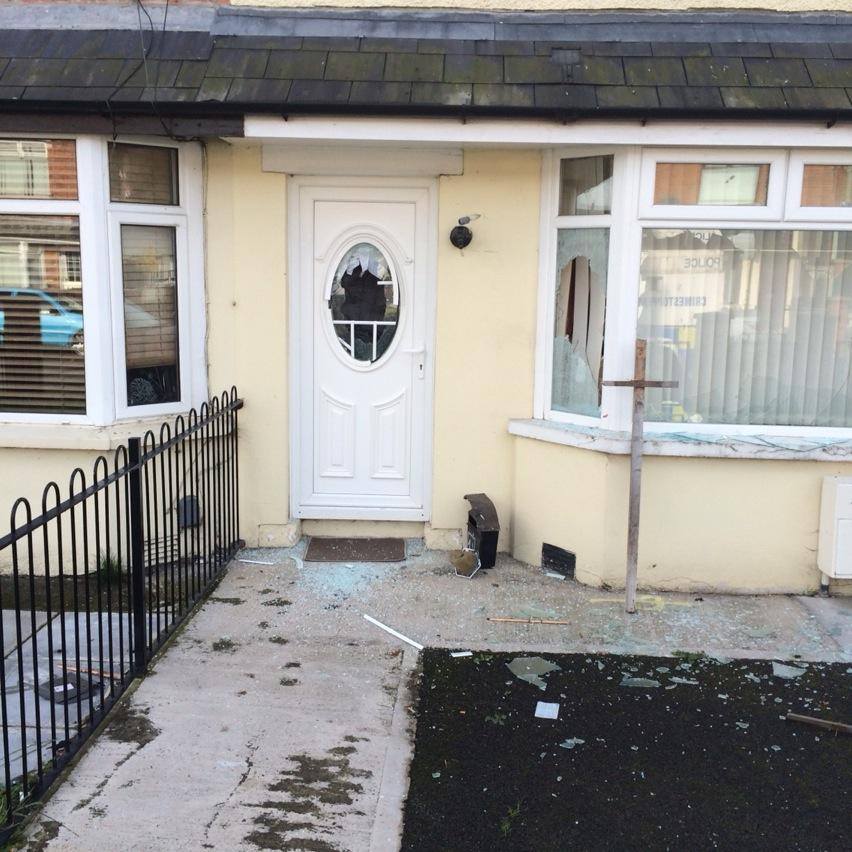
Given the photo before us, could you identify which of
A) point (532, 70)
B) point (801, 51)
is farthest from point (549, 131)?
point (801, 51)

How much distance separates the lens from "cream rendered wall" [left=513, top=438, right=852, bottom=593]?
222 inches

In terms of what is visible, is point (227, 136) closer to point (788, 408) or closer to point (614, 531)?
point (614, 531)

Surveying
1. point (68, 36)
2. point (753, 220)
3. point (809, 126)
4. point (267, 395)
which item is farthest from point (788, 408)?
point (68, 36)

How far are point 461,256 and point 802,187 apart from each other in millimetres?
2161

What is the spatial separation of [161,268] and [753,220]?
151 inches

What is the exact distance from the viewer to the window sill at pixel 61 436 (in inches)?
226

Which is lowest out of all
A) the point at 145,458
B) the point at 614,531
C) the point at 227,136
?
the point at 614,531

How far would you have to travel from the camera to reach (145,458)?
176 inches

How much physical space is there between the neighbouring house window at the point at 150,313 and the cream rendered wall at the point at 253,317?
26cm

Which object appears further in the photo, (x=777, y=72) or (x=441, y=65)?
(x=441, y=65)

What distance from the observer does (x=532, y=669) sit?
4.69 metres

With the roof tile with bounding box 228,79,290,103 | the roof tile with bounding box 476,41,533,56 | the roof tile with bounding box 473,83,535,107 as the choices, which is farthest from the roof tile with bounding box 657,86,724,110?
the roof tile with bounding box 228,79,290,103

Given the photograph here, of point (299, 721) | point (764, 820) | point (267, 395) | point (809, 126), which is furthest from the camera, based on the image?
point (267, 395)

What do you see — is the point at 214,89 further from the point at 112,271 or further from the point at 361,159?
the point at 112,271
